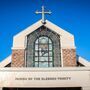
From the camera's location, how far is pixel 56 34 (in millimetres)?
19609

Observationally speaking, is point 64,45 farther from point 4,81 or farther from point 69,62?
point 4,81

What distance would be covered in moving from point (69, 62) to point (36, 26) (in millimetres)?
4491

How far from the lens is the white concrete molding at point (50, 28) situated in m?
19.0

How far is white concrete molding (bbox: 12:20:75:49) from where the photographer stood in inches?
750

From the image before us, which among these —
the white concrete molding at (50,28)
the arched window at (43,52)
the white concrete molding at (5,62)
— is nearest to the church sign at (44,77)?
the white concrete molding at (5,62)

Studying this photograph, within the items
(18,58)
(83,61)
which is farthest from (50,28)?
(83,61)

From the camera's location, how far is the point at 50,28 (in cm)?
1970

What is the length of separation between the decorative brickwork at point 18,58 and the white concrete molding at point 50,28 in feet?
1.41

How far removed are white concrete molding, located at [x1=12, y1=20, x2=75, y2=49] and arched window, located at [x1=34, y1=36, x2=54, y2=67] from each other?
106cm

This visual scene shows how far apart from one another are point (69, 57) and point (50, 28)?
3.26 metres

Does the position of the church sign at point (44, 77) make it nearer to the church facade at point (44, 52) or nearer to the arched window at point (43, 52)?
the church facade at point (44, 52)

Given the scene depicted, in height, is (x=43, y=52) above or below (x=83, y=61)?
above

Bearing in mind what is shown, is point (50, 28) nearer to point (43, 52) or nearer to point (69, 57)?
point (43, 52)

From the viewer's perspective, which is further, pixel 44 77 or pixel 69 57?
pixel 69 57
